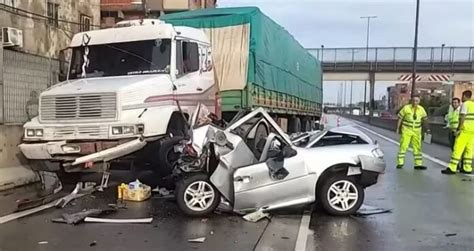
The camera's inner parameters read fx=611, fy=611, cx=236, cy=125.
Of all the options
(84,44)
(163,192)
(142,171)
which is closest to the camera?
(163,192)

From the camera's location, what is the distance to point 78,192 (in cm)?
1080

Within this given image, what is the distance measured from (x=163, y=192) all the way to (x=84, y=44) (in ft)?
12.0

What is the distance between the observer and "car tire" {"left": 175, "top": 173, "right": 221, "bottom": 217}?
342 inches

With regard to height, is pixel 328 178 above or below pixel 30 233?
above

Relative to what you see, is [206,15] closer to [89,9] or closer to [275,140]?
[89,9]

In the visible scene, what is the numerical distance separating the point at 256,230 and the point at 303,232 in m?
0.60

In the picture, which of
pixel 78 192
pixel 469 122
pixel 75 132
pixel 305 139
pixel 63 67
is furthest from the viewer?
pixel 469 122

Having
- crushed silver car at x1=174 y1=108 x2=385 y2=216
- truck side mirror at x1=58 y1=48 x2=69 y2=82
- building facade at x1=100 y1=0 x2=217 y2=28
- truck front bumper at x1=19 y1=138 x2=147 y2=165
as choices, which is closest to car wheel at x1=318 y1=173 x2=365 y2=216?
crushed silver car at x1=174 y1=108 x2=385 y2=216

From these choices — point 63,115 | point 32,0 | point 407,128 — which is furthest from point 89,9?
point 407,128

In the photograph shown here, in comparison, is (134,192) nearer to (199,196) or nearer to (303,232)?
(199,196)

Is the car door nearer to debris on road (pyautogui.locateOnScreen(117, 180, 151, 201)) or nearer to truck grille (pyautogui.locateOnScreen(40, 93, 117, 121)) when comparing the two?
debris on road (pyautogui.locateOnScreen(117, 180, 151, 201))

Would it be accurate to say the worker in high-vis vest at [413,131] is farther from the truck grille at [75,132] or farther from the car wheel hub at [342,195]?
the truck grille at [75,132]

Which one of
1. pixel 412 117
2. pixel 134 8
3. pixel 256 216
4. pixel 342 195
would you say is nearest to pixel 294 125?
pixel 412 117

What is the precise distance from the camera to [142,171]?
13.2m
